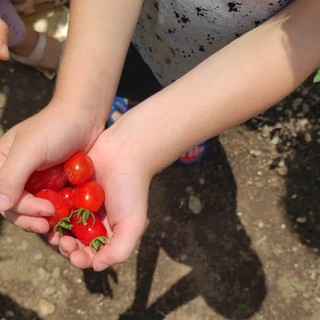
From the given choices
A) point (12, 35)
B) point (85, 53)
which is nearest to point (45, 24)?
point (12, 35)

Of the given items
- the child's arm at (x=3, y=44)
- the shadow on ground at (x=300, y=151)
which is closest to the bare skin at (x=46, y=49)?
the child's arm at (x=3, y=44)

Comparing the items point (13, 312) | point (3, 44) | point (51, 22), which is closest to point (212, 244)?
point (13, 312)

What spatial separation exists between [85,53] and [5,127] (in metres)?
1.22

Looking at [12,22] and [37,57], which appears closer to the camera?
[12,22]

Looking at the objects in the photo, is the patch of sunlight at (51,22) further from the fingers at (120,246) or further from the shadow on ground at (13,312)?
the fingers at (120,246)

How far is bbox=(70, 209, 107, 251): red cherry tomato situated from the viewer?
4.81 ft

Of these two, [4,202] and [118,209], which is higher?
[4,202]

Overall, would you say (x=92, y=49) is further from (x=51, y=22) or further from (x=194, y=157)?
(x=51, y=22)

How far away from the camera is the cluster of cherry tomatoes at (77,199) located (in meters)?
1.47

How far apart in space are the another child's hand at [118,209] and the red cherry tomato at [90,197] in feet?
0.08

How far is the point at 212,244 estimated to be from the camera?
8.15 ft

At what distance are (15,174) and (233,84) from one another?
623mm

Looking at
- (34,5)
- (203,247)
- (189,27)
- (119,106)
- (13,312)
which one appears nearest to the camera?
(189,27)

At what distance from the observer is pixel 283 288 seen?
242 cm
